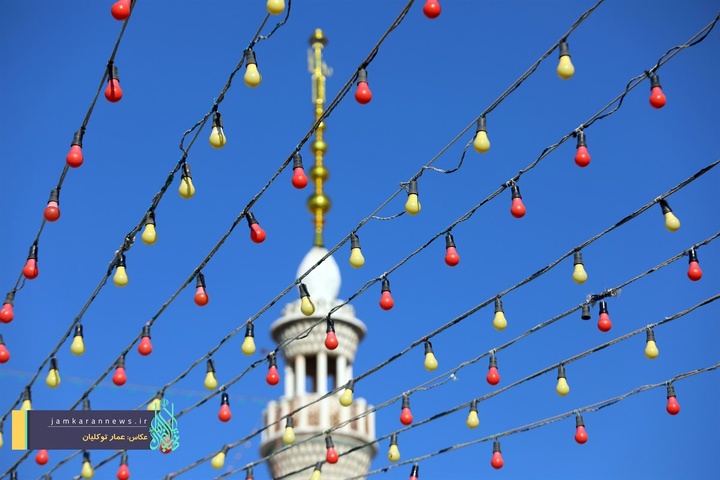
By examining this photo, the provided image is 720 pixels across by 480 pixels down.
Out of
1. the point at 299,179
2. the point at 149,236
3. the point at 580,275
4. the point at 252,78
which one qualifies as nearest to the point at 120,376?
the point at 149,236

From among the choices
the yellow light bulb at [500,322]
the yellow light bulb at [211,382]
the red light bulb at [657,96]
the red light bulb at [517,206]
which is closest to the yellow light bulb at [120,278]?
the yellow light bulb at [211,382]

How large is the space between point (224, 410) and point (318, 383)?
2430cm

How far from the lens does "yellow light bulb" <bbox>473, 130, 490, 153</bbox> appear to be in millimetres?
11570

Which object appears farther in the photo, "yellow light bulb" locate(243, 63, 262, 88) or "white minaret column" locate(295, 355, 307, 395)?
"white minaret column" locate(295, 355, 307, 395)

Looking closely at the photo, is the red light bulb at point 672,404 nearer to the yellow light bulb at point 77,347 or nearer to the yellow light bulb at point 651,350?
the yellow light bulb at point 651,350

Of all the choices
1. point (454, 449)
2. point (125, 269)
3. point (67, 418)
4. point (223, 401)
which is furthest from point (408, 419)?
point (67, 418)

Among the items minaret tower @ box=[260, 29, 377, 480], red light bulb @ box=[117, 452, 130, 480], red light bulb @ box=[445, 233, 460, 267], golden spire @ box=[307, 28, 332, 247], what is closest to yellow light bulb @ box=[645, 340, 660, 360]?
red light bulb @ box=[445, 233, 460, 267]

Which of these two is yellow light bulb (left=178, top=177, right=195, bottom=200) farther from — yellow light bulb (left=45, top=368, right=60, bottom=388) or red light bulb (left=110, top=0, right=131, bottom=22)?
yellow light bulb (left=45, top=368, right=60, bottom=388)

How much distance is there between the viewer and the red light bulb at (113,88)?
11.5 m

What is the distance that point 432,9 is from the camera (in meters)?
10.3

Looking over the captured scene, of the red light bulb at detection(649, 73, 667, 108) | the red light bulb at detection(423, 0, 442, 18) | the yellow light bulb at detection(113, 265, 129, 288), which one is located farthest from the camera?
the yellow light bulb at detection(113, 265, 129, 288)

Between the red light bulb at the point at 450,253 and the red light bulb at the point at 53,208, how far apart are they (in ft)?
11.0

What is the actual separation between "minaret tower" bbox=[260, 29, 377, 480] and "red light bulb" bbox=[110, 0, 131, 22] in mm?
30410

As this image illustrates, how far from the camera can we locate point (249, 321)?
15820mm
